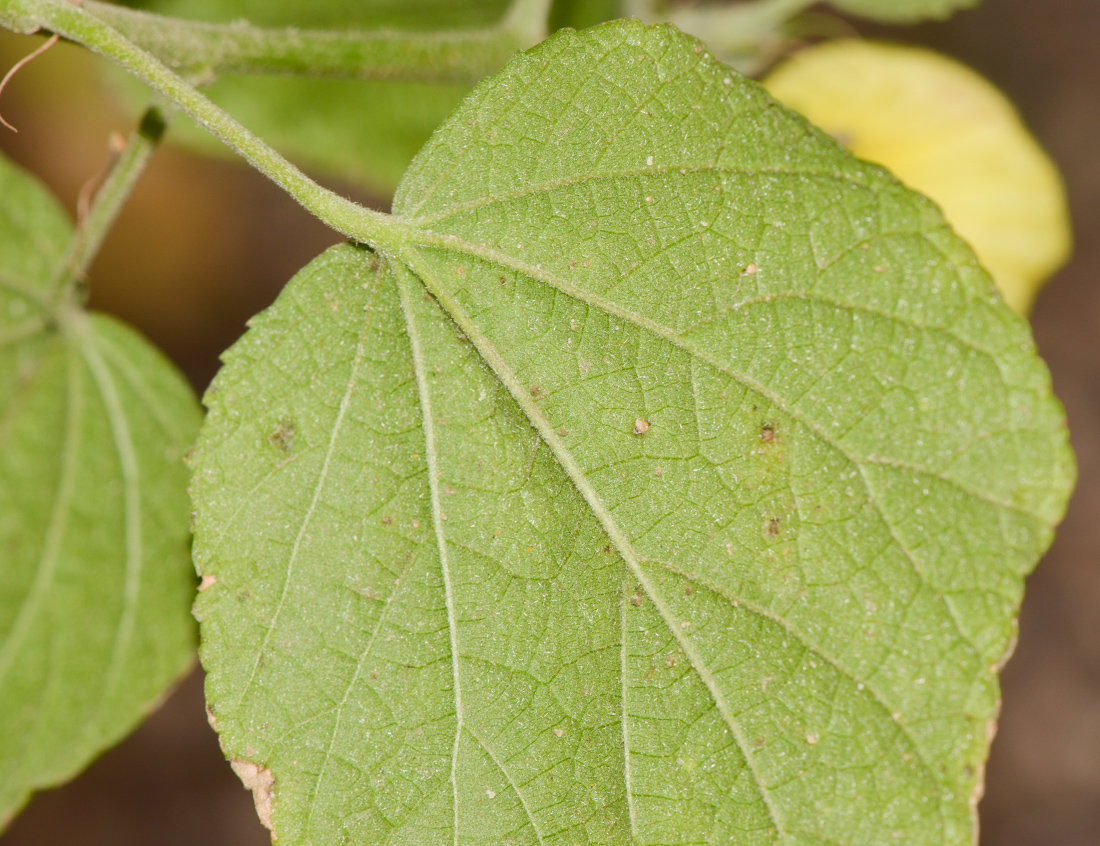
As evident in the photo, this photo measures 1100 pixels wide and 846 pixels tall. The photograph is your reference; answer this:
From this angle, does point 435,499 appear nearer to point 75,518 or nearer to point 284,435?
point 284,435

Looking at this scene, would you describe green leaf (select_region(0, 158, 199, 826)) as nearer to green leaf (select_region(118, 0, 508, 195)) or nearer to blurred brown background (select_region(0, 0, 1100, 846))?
green leaf (select_region(118, 0, 508, 195))

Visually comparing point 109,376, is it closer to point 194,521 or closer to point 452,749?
point 194,521

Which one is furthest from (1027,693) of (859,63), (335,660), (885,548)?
(335,660)

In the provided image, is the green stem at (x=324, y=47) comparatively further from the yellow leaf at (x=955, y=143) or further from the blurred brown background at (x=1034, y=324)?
the blurred brown background at (x=1034, y=324)

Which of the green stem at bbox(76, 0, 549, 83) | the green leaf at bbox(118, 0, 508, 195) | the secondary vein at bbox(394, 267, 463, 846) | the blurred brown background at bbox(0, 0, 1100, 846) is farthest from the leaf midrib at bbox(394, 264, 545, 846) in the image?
the blurred brown background at bbox(0, 0, 1100, 846)

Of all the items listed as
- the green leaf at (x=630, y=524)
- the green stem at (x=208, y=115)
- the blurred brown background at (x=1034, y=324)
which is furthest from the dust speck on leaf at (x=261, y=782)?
the blurred brown background at (x=1034, y=324)

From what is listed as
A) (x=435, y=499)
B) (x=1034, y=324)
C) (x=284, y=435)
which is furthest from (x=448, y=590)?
(x=1034, y=324)
